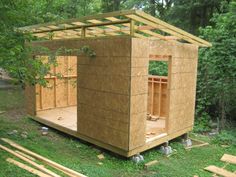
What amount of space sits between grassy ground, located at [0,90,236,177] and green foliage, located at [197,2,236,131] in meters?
2.10

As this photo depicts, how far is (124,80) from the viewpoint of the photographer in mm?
5641

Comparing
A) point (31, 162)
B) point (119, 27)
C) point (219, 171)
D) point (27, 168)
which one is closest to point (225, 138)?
point (219, 171)

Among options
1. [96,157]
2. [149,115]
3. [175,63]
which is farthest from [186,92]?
[96,157]

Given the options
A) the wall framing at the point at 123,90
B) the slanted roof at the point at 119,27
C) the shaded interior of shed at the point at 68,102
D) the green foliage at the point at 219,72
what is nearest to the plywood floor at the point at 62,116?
the shaded interior of shed at the point at 68,102

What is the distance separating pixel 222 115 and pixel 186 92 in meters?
2.65

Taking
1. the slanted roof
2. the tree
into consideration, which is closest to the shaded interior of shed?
the slanted roof

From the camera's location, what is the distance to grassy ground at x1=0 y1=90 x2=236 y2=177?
215 inches

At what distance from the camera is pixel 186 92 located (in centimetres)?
759

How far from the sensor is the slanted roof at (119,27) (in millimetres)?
5191

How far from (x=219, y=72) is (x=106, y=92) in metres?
4.77

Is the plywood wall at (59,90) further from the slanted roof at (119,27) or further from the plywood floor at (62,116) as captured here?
the slanted roof at (119,27)

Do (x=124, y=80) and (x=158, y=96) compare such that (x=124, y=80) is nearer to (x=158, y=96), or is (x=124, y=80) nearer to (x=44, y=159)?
(x=44, y=159)

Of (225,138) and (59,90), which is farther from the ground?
(59,90)

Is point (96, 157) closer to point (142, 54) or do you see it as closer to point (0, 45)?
point (142, 54)
